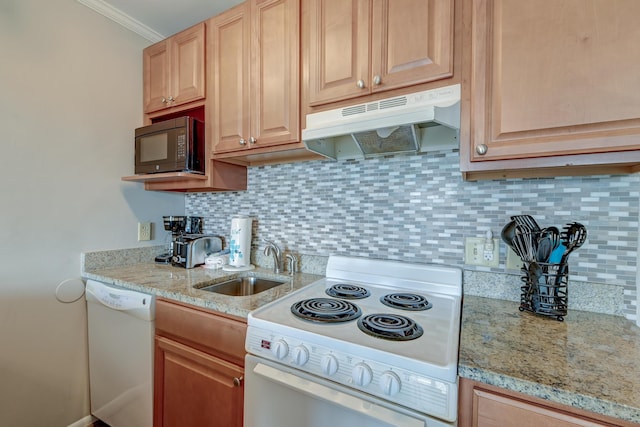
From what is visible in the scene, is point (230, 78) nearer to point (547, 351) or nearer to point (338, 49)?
point (338, 49)

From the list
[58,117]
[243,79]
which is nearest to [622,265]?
[243,79]

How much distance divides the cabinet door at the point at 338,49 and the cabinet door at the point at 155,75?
104 cm

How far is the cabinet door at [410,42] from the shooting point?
3.12 ft

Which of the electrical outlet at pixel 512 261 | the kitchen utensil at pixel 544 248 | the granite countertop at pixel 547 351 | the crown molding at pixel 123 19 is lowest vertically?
the granite countertop at pixel 547 351

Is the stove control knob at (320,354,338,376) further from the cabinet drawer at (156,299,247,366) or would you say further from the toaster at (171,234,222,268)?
the toaster at (171,234,222,268)

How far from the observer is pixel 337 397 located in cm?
74

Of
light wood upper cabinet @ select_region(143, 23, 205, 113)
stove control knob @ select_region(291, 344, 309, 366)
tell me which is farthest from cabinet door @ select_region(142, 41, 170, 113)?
stove control knob @ select_region(291, 344, 309, 366)

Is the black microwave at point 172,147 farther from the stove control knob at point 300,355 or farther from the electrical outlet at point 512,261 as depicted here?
the electrical outlet at point 512,261

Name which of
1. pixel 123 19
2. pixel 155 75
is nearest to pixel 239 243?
pixel 155 75

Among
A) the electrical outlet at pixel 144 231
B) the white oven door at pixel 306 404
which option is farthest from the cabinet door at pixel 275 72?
the electrical outlet at pixel 144 231

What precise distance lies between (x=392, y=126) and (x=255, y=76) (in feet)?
2.68

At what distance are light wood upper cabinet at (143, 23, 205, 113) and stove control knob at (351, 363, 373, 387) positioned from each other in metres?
1.57

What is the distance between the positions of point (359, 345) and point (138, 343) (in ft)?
3.77

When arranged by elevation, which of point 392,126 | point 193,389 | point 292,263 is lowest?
point 193,389
